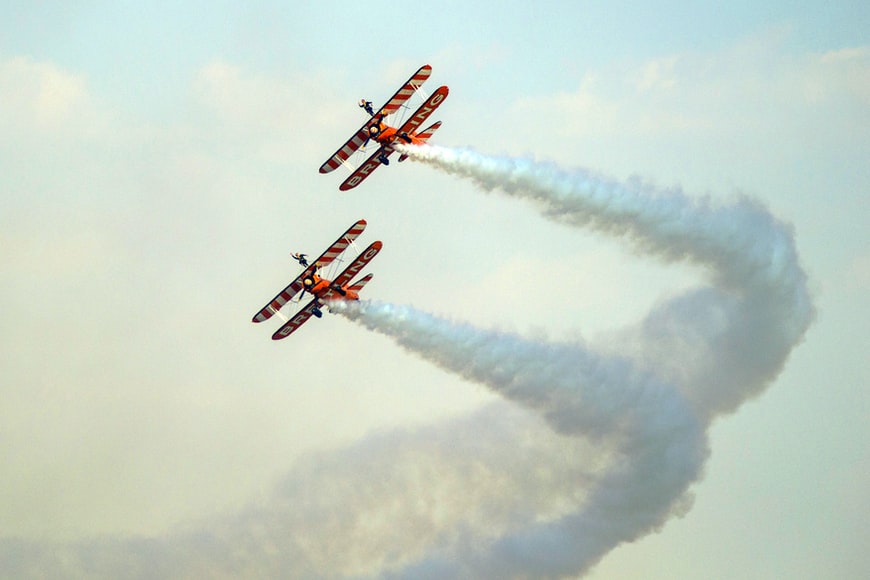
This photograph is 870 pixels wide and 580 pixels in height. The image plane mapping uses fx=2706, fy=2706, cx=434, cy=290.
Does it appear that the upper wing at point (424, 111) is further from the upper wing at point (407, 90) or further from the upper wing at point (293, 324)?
the upper wing at point (293, 324)

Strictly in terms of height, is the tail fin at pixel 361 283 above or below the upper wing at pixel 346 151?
below

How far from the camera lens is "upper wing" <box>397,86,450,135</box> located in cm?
12925

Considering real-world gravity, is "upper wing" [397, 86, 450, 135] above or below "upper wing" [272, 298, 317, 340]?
above

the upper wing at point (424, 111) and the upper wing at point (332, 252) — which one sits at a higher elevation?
the upper wing at point (424, 111)

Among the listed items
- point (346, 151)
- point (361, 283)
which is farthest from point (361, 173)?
point (361, 283)

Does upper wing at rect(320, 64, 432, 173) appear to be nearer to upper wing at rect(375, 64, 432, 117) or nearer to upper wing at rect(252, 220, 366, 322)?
upper wing at rect(375, 64, 432, 117)

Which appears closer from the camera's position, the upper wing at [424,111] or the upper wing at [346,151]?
the upper wing at [424,111]

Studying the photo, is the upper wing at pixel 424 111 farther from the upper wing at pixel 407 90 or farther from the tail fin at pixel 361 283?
the tail fin at pixel 361 283

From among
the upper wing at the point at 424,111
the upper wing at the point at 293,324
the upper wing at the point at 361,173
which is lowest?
the upper wing at the point at 293,324

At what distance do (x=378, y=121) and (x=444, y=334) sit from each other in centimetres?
1073

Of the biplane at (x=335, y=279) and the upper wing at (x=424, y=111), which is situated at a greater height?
the upper wing at (x=424, y=111)

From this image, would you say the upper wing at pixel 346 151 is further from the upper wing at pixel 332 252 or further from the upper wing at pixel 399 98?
the upper wing at pixel 332 252

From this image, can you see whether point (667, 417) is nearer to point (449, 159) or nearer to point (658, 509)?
point (658, 509)

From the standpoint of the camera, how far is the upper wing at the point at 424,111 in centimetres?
12925
